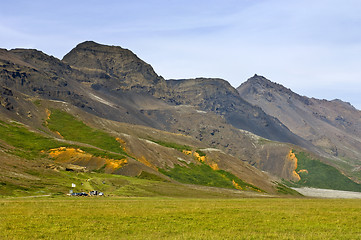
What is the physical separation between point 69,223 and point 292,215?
1156 inches

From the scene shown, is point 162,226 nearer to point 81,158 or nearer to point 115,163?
point 115,163

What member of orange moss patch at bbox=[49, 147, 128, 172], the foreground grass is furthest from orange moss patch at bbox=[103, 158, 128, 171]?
the foreground grass

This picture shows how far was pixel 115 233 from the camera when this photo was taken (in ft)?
126

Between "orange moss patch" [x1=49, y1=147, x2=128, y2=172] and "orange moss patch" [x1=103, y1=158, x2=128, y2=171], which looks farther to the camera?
"orange moss patch" [x1=103, y1=158, x2=128, y2=171]

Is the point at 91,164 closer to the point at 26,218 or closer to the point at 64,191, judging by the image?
the point at 64,191

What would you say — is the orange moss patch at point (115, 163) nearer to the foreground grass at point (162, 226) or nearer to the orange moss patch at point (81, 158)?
the orange moss patch at point (81, 158)

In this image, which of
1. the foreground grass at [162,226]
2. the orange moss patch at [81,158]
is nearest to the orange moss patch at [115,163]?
the orange moss patch at [81,158]

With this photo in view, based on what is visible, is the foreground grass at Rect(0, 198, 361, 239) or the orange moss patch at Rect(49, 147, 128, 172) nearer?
the foreground grass at Rect(0, 198, 361, 239)

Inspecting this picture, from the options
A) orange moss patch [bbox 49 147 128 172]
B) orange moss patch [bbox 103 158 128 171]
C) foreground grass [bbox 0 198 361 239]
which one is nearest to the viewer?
foreground grass [bbox 0 198 361 239]

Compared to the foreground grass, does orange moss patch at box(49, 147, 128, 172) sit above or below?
below

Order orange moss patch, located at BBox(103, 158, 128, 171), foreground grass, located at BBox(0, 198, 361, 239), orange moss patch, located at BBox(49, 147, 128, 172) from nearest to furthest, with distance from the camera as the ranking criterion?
foreground grass, located at BBox(0, 198, 361, 239), orange moss patch, located at BBox(49, 147, 128, 172), orange moss patch, located at BBox(103, 158, 128, 171)

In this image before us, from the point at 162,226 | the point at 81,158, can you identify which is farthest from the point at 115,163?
the point at 162,226

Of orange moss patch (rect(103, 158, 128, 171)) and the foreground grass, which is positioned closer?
the foreground grass

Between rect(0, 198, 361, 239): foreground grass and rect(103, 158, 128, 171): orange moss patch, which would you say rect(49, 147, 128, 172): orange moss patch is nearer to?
rect(103, 158, 128, 171): orange moss patch
